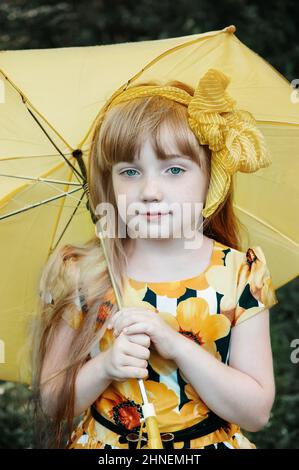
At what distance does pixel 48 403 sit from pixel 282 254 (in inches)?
29.1

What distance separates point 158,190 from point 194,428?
53 centimetres

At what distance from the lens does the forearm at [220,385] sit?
5.99ft

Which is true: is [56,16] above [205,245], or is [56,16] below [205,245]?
above

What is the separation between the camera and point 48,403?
1965mm

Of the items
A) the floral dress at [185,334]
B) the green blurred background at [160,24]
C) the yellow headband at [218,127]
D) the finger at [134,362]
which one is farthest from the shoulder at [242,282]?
the green blurred background at [160,24]

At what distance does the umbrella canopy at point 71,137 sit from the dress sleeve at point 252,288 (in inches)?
10.1

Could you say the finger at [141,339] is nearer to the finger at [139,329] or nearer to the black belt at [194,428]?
the finger at [139,329]

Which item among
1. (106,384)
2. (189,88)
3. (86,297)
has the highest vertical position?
(189,88)

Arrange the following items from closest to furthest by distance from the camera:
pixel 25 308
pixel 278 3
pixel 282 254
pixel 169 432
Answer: pixel 169 432 → pixel 25 308 → pixel 282 254 → pixel 278 3

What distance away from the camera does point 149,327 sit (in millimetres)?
1803

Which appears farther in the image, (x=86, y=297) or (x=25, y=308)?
(x=25, y=308)

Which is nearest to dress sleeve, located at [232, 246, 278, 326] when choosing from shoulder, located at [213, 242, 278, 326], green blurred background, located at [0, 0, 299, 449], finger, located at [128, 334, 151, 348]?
shoulder, located at [213, 242, 278, 326]
